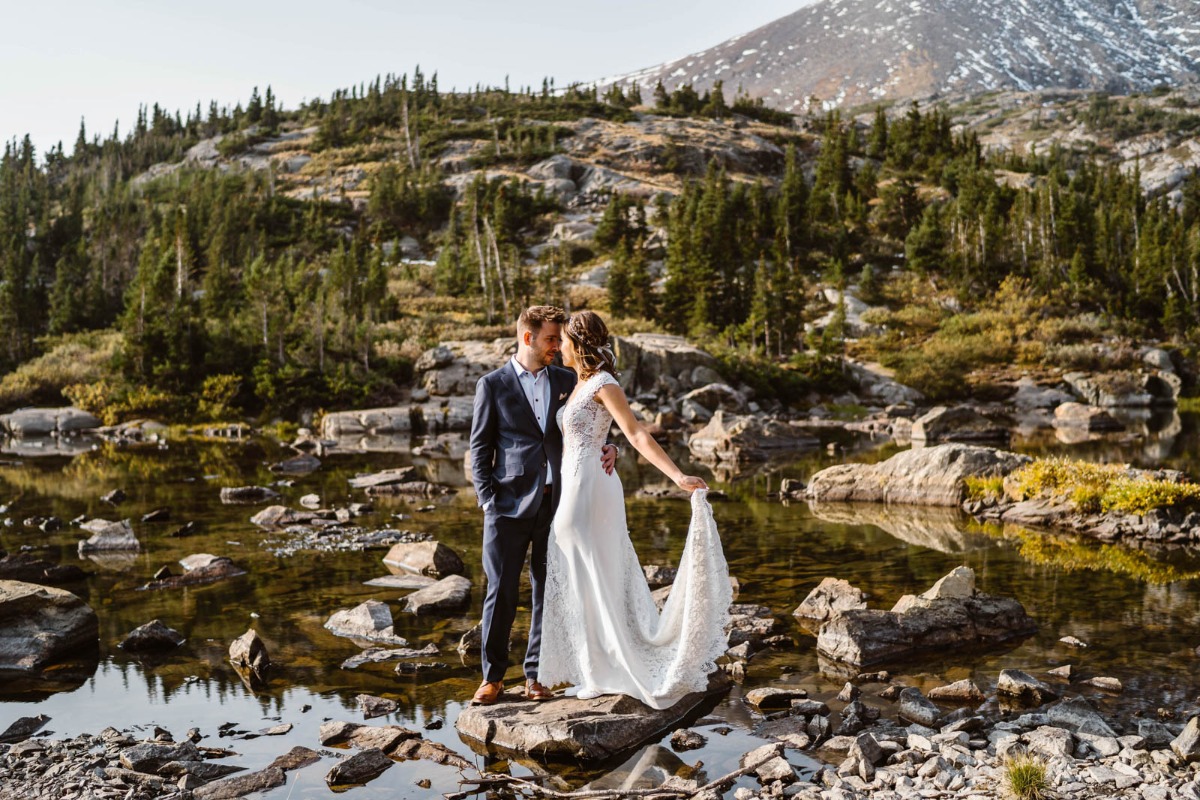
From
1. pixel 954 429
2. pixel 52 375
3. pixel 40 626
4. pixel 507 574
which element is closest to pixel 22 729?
pixel 40 626

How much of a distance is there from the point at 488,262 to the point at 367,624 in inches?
2313

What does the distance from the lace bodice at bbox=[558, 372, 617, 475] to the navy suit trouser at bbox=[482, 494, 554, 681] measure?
0.44 meters

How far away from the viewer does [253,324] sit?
47531 mm

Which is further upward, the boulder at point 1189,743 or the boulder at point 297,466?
the boulder at point 1189,743

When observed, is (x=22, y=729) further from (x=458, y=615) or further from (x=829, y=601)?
(x=829, y=601)

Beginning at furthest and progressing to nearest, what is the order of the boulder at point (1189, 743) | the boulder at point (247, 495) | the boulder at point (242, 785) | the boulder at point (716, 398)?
1. the boulder at point (716, 398)
2. the boulder at point (247, 495)
3. the boulder at point (1189, 743)
4. the boulder at point (242, 785)

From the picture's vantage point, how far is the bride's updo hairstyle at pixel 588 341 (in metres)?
6.58

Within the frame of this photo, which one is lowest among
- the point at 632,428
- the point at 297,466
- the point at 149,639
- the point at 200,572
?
the point at 297,466

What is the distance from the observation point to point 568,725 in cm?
609

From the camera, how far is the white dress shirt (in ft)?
22.2

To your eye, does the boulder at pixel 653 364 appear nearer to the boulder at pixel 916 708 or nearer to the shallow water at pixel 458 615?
→ the shallow water at pixel 458 615

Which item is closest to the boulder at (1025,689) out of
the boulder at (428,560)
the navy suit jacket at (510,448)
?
the navy suit jacket at (510,448)

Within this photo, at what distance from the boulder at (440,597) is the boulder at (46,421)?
3784 cm

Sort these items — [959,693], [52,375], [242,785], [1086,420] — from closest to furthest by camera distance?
[242,785] < [959,693] < [1086,420] < [52,375]
